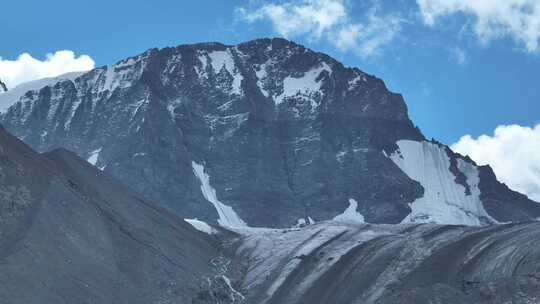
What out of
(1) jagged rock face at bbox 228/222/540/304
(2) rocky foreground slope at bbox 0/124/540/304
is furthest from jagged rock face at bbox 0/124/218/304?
(1) jagged rock face at bbox 228/222/540/304

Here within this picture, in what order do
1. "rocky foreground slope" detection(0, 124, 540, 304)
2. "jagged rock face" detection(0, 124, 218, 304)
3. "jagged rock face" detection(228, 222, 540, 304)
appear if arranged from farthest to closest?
1. "jagged rock face" detection(0, 124, 218, 304)
2. "rocky foreground slope" detection(0, 124, 540, 304)
3. "jagged rock face" detection(228, 222, 540, 304)

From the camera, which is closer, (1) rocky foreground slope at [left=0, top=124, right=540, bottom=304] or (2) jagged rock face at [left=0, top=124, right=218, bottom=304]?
(1) rocky foreground slope at [left=0, top=124, right=540, bottom=304]

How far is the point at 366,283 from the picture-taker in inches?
2601

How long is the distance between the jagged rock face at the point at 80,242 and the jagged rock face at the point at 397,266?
5357mm

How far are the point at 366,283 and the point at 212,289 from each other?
41.7 feet

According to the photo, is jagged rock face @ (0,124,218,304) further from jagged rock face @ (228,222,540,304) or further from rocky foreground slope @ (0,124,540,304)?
jagged rock face @ (228,222,540,304)

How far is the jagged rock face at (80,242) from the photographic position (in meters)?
59.1

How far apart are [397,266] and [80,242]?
2258cm

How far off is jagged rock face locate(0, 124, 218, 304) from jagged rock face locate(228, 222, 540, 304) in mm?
5357

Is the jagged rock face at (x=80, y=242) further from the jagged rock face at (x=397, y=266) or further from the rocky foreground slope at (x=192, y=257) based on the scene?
the jagged rock face at (x=397, y=266)

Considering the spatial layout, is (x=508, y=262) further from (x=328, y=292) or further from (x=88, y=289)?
(x=88, y=289)

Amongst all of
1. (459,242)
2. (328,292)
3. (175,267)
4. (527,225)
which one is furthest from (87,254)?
(527,225)

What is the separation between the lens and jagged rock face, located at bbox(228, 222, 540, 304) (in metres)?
56.8

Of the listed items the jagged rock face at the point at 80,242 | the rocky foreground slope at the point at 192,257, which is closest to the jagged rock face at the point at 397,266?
the rocky foreground slope at the point at 192,257
